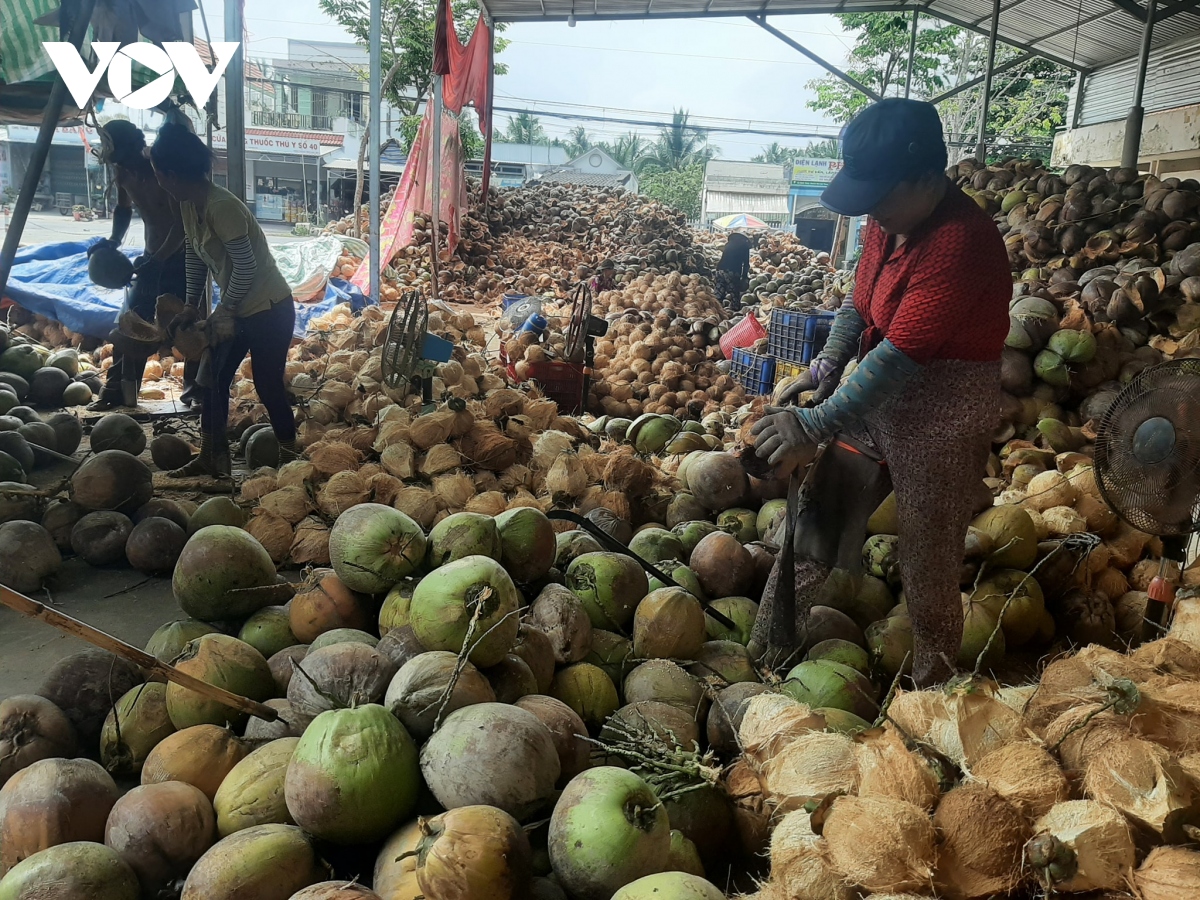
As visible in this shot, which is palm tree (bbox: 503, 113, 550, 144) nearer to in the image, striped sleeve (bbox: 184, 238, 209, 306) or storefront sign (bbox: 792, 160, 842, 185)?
storefront sign (bbox: 792, 160, 842, 185)

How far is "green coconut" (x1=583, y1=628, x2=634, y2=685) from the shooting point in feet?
8.62

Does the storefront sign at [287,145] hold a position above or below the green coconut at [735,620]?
above

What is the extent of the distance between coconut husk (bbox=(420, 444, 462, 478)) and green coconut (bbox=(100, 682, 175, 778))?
2.10 metres

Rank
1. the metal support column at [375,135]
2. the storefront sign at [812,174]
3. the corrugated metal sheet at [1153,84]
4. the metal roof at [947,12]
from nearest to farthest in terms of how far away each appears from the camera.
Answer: the metal support column at [375,135] → the metal roof at [947,12] → the corrugated metal sheet at [1153,84] → the storefront sign at [812,174]

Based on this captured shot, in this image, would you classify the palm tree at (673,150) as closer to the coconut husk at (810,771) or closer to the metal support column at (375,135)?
the metal support column at (375,135)

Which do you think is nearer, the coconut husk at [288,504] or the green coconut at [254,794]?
the green coconut at [254,794]

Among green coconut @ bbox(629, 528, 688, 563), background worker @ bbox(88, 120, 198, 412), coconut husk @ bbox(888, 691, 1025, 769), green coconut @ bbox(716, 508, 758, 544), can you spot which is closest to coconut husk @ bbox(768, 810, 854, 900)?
coconut husk @ bbox(888, 691, 1025, 769)

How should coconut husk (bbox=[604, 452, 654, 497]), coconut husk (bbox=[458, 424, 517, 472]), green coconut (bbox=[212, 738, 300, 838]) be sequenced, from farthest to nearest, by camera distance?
coconut husk (bbox=[458, 424, 517, 472])
coconut husk (bbox=[604, 452, 654, 497])
green coconut (bbox=[212, 738, 300, 838])

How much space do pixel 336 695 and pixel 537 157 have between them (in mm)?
51765

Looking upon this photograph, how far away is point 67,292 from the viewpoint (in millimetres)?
9305

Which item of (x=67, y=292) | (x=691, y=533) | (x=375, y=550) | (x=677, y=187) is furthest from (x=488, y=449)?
(x=677, y=187)

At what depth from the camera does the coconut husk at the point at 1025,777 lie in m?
1.54

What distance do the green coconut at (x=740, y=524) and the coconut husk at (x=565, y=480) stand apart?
76cm

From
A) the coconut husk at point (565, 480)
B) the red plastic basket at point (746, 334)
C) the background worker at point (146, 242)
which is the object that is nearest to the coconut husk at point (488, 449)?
the coconut husk at point (565, 480)
